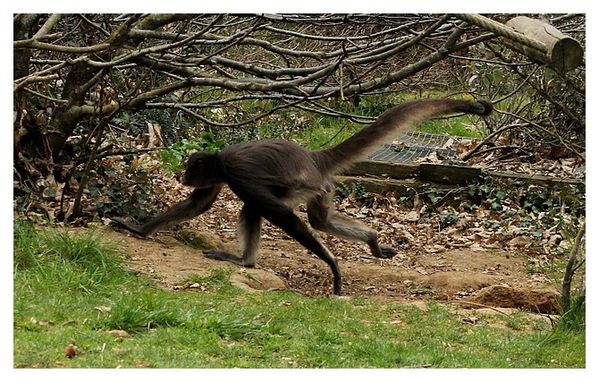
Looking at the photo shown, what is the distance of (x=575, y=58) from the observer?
426cm

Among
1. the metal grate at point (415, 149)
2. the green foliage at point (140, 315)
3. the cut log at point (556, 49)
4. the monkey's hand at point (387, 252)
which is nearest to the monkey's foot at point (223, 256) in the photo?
the monkey's hand at point (387, 252)

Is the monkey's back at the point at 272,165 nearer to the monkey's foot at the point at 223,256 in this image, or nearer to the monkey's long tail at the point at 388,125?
the monkey's long tail at the point at 388,125

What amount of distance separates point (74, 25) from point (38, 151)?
5.07ft

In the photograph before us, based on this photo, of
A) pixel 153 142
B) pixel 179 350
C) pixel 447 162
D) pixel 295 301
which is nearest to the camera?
pixel 179 350

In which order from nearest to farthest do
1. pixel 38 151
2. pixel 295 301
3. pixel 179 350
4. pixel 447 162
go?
pixel 179 350, pixel 295 301, pixel 38 151, pixel 447 162

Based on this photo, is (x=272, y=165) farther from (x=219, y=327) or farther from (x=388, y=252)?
(x=219, y=327)

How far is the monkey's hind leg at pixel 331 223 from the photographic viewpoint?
8.45 m

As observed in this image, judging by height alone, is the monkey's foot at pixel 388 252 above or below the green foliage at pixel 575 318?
below

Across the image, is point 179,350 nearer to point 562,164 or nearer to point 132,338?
point 132,338

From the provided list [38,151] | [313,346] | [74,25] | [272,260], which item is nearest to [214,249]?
[272,260]

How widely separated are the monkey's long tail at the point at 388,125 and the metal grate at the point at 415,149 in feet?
12.8

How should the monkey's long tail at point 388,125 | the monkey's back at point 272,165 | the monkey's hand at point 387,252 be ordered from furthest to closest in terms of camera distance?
1. the monkey's hand at point 387,252
2. the monkey's back at point 272,165
3. the monkey's long tail at point 388,125

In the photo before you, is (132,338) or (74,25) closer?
(132,338)

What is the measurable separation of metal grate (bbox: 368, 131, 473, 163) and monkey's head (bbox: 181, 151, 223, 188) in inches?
169
